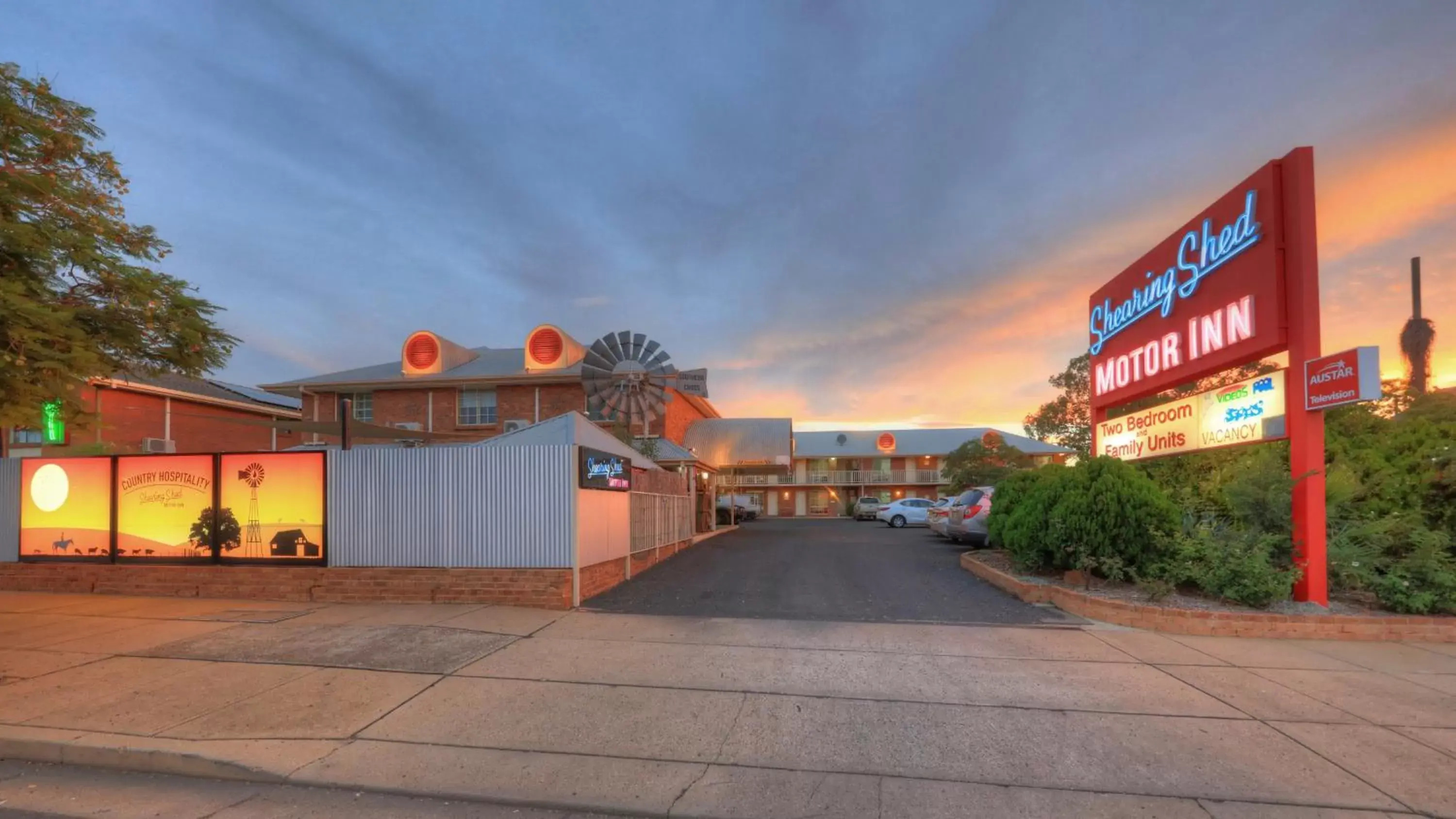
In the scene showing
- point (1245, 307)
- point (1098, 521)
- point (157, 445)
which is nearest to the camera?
point (1245, 307)

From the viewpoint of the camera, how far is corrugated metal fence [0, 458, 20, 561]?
11797 mm

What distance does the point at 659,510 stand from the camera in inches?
617

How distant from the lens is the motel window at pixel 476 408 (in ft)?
96.8

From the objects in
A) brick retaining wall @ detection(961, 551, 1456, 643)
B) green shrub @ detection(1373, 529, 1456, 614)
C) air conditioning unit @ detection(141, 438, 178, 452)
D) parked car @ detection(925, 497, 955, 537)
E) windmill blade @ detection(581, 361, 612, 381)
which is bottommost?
parked car @ detection(925, 497, 955, 537)

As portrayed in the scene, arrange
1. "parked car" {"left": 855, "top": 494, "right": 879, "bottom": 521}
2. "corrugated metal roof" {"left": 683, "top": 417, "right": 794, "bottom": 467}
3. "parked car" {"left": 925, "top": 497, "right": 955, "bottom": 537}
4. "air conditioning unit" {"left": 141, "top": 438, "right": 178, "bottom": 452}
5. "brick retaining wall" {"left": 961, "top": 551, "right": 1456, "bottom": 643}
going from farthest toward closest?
1. "parked car" {"left": 855, "top": 494, "right": 879, "bottom": 521}
2. "corrugated metal roof" {"left": 683, "top": 417, "right": 794, "bottom": 467}
3. "parked car" {"left": 925, "top": 497, "right": 955, "bottom": 537}
4. "air conditioning unit" {"left": 141, "top": 438, "right": 178, "bottom": 452}
5. "brick retaining wall" {"left": 961, "top": 551, "right": 1456, "bottom": 643}

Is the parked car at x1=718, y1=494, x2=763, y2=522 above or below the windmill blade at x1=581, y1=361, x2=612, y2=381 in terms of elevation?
below

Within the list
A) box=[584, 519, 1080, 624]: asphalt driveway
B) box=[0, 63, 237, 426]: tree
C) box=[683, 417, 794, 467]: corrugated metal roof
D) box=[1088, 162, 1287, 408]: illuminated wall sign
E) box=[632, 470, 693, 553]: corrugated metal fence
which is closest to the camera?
box=[0, 63, 237, 426]: tree

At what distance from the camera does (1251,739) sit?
16.6ft

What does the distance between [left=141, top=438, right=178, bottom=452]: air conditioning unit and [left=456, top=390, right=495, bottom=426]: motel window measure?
31.1 feet

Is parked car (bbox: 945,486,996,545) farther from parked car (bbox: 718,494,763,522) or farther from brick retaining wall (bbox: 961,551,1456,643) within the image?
parked car (bbox: 718,494,763,522)

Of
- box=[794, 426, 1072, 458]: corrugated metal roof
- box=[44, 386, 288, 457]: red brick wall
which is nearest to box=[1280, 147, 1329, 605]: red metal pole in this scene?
box=[44, 386, 288, 457]: red brick wall

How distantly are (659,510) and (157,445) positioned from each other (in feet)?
56.5

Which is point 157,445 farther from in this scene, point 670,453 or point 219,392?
point 670,453

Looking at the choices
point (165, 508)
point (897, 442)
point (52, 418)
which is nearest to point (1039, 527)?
point (52, 418)
